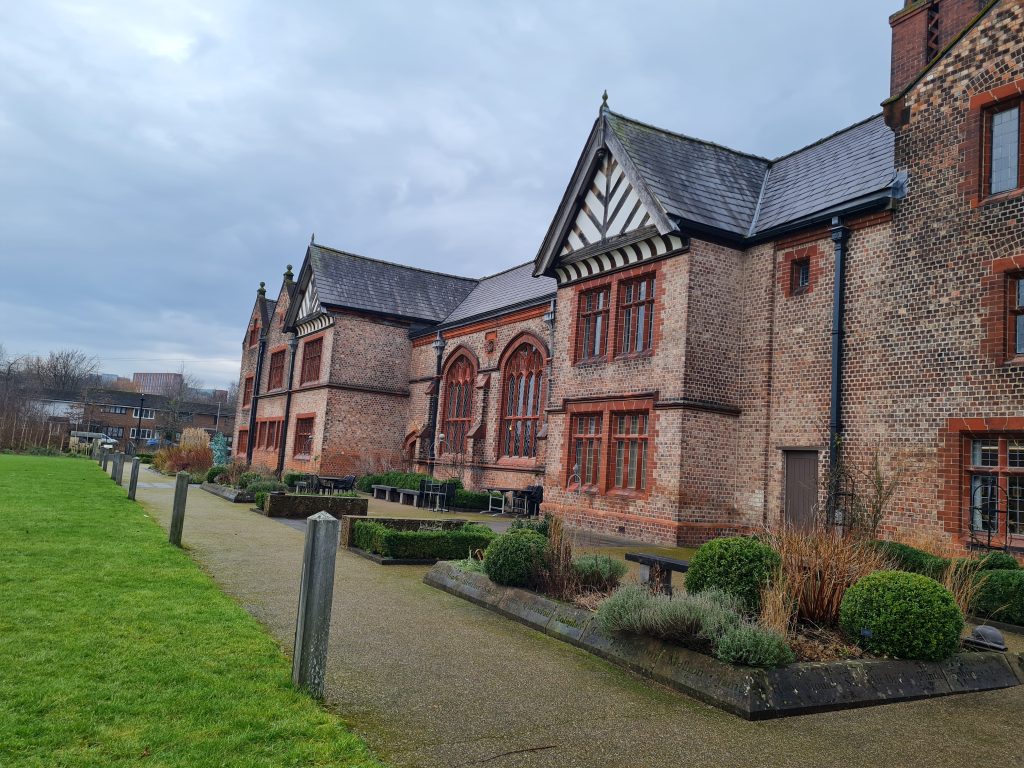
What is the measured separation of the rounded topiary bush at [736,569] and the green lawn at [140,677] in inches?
154

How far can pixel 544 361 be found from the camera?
22953mm

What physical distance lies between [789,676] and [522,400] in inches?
746

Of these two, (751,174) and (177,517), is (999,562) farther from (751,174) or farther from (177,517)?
(751,174)

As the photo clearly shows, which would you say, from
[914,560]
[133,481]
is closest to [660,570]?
[914,560]

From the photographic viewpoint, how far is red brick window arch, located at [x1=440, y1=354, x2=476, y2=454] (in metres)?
27.3

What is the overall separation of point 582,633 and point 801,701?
208 centimetres

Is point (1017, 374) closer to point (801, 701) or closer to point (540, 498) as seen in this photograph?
point (801, 701)

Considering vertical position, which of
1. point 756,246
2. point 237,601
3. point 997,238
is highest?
point 756,246

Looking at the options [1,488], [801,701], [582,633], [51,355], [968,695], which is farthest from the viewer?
[51,355]

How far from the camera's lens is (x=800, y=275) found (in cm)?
1555

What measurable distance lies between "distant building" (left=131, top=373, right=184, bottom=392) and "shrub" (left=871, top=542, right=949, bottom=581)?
132 m

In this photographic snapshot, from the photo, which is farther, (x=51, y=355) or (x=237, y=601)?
(x=51, y=355)

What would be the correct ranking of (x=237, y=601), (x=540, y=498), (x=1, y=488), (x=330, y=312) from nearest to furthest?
(x=237, y=601)
(x=1, y=488)
(x=540, y=498)
(x=330, y=312)

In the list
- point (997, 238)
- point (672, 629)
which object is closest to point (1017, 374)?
point (997, 238)
